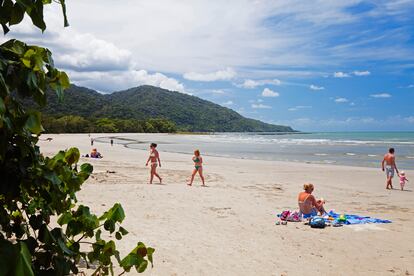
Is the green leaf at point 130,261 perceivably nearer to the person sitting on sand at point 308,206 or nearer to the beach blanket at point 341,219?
the beach blanket at point 341,219

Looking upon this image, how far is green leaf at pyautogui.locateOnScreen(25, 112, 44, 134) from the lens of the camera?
4.36 ft

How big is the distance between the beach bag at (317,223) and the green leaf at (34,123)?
7.65 m

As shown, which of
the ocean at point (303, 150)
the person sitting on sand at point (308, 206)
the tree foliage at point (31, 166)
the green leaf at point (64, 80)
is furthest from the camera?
the ocean at point (303, 150)

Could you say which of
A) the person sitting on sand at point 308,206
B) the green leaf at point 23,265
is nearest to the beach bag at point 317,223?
the person sitting on sand at point 308,206

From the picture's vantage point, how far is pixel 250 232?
7.54 meters

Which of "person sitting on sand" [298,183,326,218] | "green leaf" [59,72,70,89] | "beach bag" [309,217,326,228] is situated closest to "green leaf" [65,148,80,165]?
"green leaf" [59,72,70,89]

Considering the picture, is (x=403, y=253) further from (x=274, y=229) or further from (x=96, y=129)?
(x=96, y=129)

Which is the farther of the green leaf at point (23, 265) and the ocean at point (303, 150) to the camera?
the ocean at point (303, 150)

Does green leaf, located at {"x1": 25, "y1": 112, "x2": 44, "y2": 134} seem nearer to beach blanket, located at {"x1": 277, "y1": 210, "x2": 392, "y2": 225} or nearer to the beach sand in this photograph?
the beach sand

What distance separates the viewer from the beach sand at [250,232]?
18.7 feet

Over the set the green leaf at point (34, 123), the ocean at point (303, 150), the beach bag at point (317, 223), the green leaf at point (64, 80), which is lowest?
the beach bag at point (317, 223)

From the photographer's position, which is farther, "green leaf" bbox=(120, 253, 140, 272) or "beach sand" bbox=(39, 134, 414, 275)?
"beach sand" bbox=(39, 134, 414, 275)

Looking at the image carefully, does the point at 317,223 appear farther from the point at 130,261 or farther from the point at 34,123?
the point at 34,123

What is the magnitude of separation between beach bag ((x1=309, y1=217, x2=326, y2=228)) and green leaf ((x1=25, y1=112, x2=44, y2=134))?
7647 millimetres
